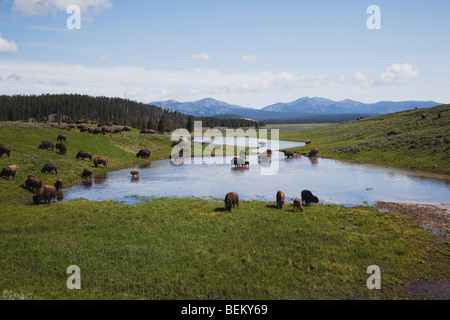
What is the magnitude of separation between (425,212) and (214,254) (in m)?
18.2

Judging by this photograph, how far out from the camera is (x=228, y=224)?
63.8 ft

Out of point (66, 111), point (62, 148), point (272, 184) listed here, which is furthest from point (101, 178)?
point (66, 111)

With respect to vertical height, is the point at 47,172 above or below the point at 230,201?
above

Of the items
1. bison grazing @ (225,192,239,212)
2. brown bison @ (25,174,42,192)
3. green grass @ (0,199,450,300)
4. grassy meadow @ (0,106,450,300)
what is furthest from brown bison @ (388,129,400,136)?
brown bison @ (25,174,42,192)

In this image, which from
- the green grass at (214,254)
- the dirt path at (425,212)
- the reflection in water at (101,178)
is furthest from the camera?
the reflection in water at (101,178)

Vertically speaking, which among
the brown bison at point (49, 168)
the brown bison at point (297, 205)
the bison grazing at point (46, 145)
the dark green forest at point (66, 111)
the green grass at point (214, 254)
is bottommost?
the green grass at point (214, 254)

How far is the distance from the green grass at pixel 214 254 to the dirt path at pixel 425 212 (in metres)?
1.47

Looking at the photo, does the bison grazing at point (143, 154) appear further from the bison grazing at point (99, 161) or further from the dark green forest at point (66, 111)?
the dark green forest at point (66, 111)

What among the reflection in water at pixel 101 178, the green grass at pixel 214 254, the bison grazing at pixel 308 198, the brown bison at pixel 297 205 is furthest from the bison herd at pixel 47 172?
the bison grazing at pixel 308 198

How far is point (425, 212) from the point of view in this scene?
22344mm

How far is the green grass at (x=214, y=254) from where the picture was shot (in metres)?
11.8

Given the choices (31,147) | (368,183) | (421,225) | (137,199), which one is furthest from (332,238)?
(31,147)

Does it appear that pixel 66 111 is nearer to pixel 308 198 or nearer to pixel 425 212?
pixel 308 198

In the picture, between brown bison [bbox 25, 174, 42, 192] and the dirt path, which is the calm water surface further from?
brown bison [bbox 25, 174, 42, 192]
